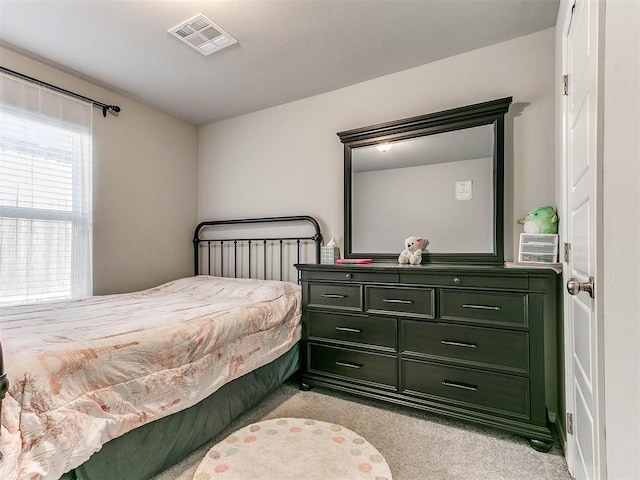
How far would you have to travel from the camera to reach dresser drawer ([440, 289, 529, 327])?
66.9 inches

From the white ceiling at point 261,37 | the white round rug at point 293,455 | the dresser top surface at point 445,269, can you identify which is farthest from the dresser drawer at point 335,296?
the white ceiling at point 261,37

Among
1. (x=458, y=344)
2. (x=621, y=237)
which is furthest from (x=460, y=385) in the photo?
(x=621, y=237)

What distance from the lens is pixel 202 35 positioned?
6.73 ft

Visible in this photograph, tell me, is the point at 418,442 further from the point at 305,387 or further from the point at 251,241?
the point at 251,241

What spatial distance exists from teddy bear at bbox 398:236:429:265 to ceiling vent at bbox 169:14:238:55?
5.93 feet

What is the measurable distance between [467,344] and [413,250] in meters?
0.72

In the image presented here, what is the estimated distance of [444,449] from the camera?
165cm

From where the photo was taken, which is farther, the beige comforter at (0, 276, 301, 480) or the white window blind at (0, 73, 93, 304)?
the white window blind at (0, 73, 93, 304)

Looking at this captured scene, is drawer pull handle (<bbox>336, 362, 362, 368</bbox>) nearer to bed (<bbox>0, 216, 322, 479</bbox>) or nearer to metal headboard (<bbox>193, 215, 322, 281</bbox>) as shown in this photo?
bed (<bbox>0, 216, 322, 479</bbox>)

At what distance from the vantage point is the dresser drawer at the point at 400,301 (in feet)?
6.34

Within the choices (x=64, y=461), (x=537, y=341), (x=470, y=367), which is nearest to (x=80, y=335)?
(x=64, y=461)

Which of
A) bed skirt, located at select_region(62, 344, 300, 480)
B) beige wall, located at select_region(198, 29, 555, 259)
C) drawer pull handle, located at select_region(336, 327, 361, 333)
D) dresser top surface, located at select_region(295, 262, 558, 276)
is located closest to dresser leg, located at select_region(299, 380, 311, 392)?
bed skirt, located at select_region(62, 344, 300, 480)

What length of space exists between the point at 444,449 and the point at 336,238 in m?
1.65

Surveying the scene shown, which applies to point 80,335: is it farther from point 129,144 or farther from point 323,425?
point 129,144
